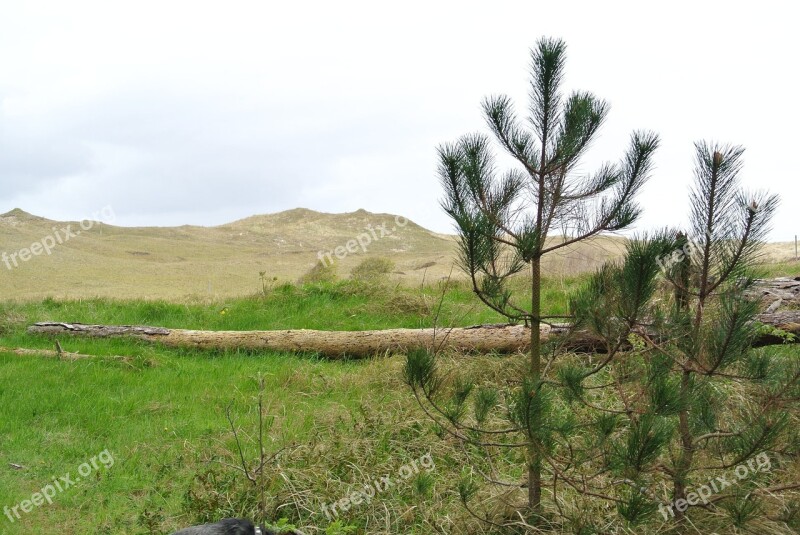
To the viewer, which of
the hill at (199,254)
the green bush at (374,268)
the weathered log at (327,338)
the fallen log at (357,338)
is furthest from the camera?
the hill at (199,254)

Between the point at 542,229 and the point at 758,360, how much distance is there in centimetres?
139

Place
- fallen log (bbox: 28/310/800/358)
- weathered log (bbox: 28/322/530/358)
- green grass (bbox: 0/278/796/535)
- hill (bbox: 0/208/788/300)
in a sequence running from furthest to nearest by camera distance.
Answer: hill (bbox: 0/208/788/300), weathered log (bbox: 28/322/530/358), fallen log (bbox: 28/310/800/358), green grass (bbox: 0/278/796/535)

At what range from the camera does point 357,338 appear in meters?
10.1

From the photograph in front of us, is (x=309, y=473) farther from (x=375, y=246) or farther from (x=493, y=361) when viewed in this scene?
(x=375, y=246)

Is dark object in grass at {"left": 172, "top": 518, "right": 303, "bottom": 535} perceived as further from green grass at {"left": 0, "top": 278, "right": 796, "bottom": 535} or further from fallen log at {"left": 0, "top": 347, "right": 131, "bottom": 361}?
fallen log at {"left": 0, "top": 347, "right": 131, "bottom": 361}

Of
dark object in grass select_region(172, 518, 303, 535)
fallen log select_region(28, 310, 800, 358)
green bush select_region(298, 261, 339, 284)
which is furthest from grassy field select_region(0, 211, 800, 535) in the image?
green bush select_region(298, 261, 339, 284)

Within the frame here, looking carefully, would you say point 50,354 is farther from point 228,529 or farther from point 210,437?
point 228,529

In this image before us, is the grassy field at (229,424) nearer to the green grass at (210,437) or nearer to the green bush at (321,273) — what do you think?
the green grass at (210,437)

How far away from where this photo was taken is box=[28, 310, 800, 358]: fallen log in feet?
29.2

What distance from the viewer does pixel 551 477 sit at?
4.75 m

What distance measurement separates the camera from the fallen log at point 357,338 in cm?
891

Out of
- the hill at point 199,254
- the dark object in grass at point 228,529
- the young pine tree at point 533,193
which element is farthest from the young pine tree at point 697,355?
the hill at point 199,254

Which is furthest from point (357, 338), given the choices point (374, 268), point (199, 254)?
point (199, 254)

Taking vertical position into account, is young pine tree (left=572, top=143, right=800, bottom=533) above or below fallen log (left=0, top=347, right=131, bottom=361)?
above
